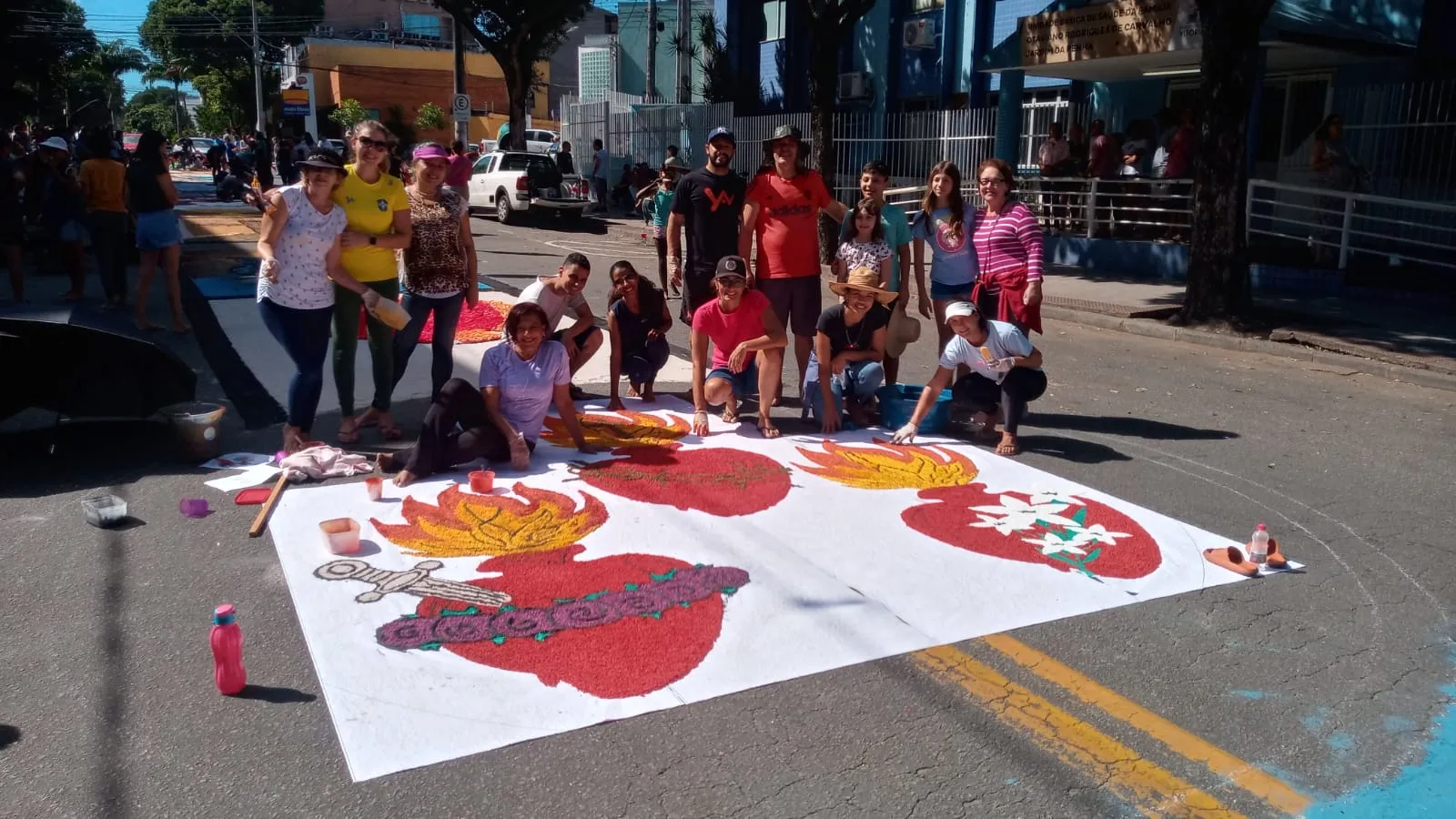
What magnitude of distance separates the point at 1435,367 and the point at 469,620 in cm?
847

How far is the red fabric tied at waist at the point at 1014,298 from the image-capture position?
6887mm

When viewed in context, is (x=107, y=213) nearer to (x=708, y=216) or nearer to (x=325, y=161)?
(x=325, y=161)

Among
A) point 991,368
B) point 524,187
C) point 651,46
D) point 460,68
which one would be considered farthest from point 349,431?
point 460,68

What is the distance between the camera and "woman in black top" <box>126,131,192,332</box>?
9.32 metres

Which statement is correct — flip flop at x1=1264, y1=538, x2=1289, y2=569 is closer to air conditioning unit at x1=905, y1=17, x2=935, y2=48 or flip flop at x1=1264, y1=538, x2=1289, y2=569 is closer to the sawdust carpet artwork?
the sawdust carpet artwork

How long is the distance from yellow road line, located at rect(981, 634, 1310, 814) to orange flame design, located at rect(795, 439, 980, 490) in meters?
1.92

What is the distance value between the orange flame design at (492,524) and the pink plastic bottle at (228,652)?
1257 mm

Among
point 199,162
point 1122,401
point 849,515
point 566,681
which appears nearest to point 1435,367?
point 1122,401

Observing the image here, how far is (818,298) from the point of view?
735 cm

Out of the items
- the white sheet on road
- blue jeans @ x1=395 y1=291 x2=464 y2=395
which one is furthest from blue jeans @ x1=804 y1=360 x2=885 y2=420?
blue jeans @ x1=395 y1=291 x2=464 y2=395

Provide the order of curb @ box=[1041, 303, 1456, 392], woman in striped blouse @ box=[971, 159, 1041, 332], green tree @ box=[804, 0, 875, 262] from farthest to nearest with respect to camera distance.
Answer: green tree @ box=[804, 0, 875, 262]
curb @ box=[1041, 303, 1456, 392]
woman in striped blouse @ box=[971, 159, 1041, 332]

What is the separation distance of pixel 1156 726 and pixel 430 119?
58221 millimetres

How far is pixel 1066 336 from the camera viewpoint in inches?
449

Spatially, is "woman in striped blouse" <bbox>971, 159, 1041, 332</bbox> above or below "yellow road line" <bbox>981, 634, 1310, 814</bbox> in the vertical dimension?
above
